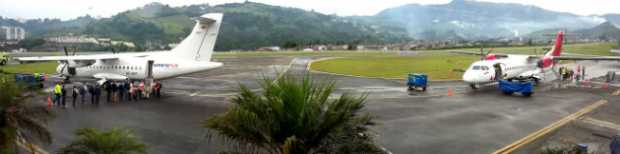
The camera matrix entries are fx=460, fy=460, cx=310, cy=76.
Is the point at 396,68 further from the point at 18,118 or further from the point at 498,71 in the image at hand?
the point at 18,118

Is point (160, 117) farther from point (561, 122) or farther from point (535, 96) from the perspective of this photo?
point (535, 96)

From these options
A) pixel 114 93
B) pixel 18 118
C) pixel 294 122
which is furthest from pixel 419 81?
pixel 18 118

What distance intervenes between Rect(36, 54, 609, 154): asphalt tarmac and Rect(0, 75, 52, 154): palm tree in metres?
4.70

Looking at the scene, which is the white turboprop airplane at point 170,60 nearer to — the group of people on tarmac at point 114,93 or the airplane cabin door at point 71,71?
the airplane cabin door at point 71,71

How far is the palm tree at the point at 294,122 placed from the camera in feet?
22.0

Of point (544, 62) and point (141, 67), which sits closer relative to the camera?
point (141, 67)

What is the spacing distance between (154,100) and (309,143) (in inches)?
858

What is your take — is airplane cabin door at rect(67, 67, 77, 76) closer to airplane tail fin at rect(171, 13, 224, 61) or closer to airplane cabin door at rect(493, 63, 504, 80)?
airplane tail fin at rect(171, 13, 224, 61)

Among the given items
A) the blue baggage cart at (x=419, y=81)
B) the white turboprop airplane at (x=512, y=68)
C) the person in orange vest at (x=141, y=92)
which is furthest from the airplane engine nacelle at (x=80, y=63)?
the white turboprop airplane at (x=512, y=68)

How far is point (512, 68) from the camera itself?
34.3 metres

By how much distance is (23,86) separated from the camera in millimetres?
8578

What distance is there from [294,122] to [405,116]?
620 inches

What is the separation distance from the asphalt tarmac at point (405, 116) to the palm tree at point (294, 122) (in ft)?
9.67

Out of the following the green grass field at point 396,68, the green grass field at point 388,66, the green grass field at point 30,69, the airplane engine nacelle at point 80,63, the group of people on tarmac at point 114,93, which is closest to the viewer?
the group of people on tarmac at point 114,93
